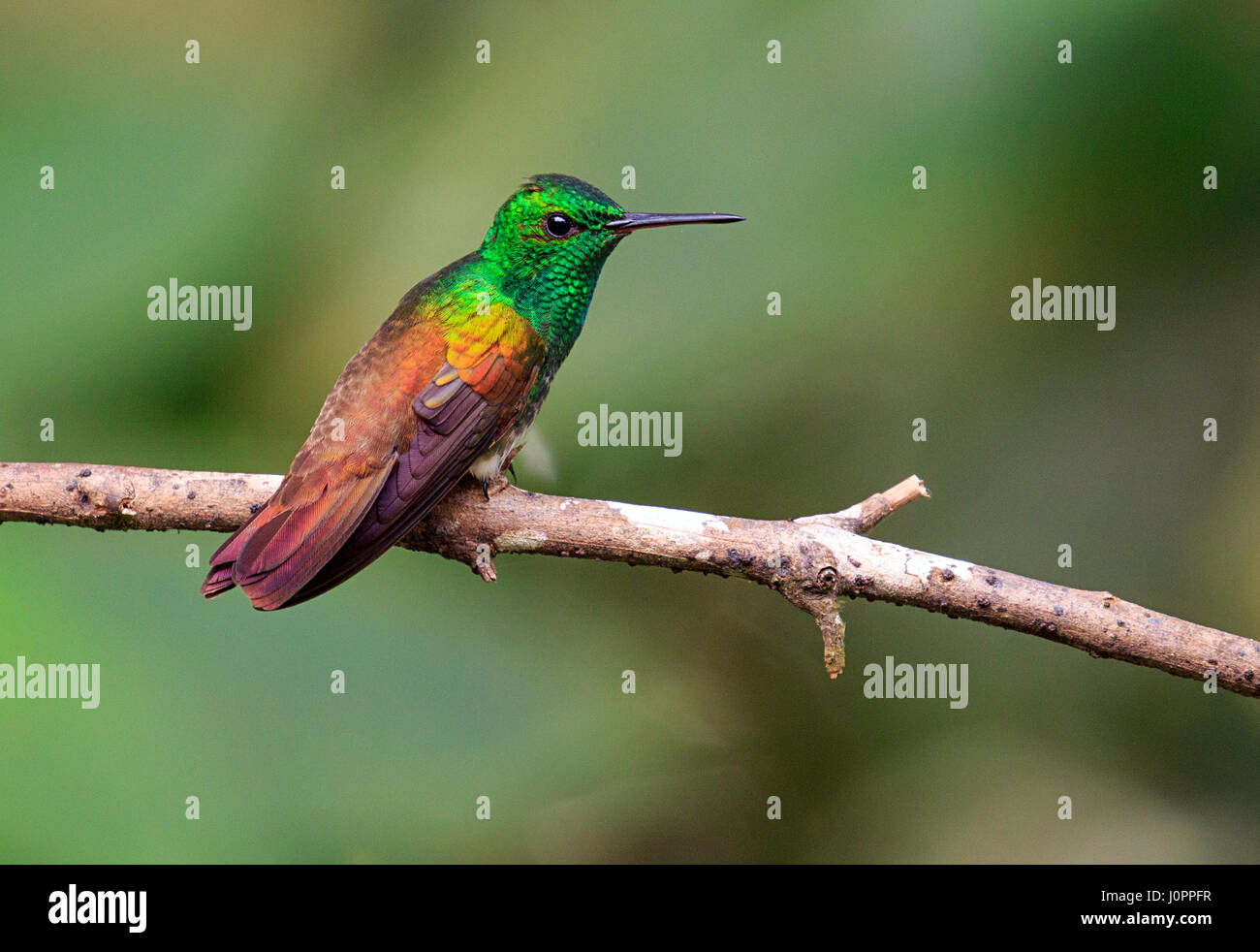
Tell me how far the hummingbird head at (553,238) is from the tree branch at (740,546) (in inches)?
20.6

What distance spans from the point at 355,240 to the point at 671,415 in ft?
4.91

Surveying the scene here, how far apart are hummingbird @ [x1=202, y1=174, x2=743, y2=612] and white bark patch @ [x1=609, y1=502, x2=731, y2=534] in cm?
43

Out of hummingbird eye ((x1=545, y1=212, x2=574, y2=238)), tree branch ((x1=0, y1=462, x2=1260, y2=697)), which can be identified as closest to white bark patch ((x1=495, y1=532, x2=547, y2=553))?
tree branch ((x1=0, y1=462, x2=1260, y2=697))

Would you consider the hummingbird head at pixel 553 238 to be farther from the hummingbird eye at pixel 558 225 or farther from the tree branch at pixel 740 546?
the tree branch at pixel 740 546

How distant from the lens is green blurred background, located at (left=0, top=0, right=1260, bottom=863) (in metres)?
4.34

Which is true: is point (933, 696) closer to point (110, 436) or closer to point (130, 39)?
point (110, 436)

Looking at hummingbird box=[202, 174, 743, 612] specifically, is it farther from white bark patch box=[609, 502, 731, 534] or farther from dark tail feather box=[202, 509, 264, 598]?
white bark patch box=[609, 502, 731, 534]

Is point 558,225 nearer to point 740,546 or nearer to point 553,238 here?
point 553,238

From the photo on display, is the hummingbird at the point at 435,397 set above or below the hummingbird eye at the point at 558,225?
below

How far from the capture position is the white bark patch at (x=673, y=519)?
2717 mm

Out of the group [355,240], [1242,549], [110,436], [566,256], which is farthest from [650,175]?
[1242,549]

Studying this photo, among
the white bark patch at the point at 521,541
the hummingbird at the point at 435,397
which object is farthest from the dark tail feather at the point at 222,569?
the white bark patch at the point at 521,541

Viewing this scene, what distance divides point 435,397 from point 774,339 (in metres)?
2.12

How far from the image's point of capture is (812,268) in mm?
4699
